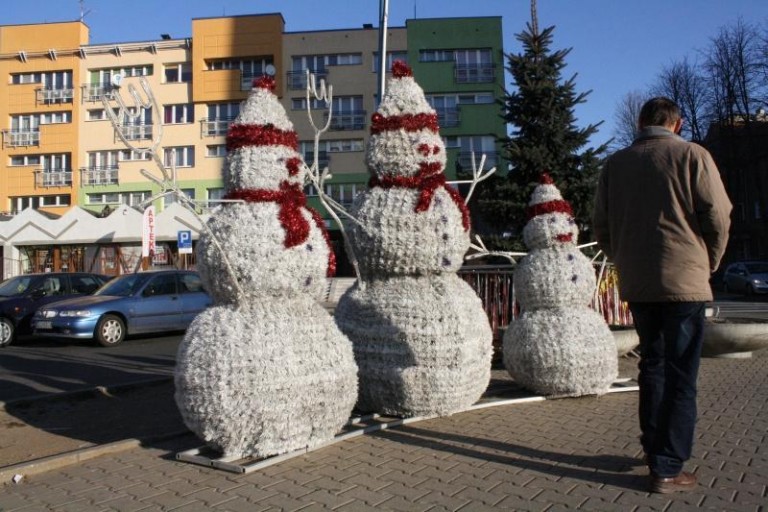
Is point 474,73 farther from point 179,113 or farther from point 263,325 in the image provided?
point 263,325

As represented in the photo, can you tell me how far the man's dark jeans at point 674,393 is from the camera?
12.5ft

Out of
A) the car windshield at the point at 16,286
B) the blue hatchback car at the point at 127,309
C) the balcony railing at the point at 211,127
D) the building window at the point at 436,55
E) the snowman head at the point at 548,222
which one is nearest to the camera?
the snowman head at the point at 548,222

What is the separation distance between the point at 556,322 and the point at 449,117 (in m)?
34.2

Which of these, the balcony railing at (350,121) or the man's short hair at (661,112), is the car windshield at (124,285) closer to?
the man's short hair at (661,112)

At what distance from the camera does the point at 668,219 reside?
Answer: 3.94 metres

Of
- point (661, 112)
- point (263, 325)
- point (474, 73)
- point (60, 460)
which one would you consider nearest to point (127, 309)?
point (60, 460)

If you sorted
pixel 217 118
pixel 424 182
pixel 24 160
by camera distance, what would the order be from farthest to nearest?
1. pixel 24 160
2. pixel 217 118
3. pixel 424 182

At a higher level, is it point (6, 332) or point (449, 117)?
point (449, 117)

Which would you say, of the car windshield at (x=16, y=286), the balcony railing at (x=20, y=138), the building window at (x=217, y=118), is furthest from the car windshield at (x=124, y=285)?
the balcony railing at (x=20, y=138)

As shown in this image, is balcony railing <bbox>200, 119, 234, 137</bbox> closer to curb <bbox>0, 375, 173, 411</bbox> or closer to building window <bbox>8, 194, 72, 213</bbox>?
building window <bbox>8, 194, 72, 213</bbox>

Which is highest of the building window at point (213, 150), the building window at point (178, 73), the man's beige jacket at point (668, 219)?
the building window at point (178, 73)

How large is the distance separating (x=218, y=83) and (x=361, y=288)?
120 ft

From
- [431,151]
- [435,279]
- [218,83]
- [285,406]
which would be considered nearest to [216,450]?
[285,406]

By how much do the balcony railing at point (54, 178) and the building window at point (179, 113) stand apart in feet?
22.7
